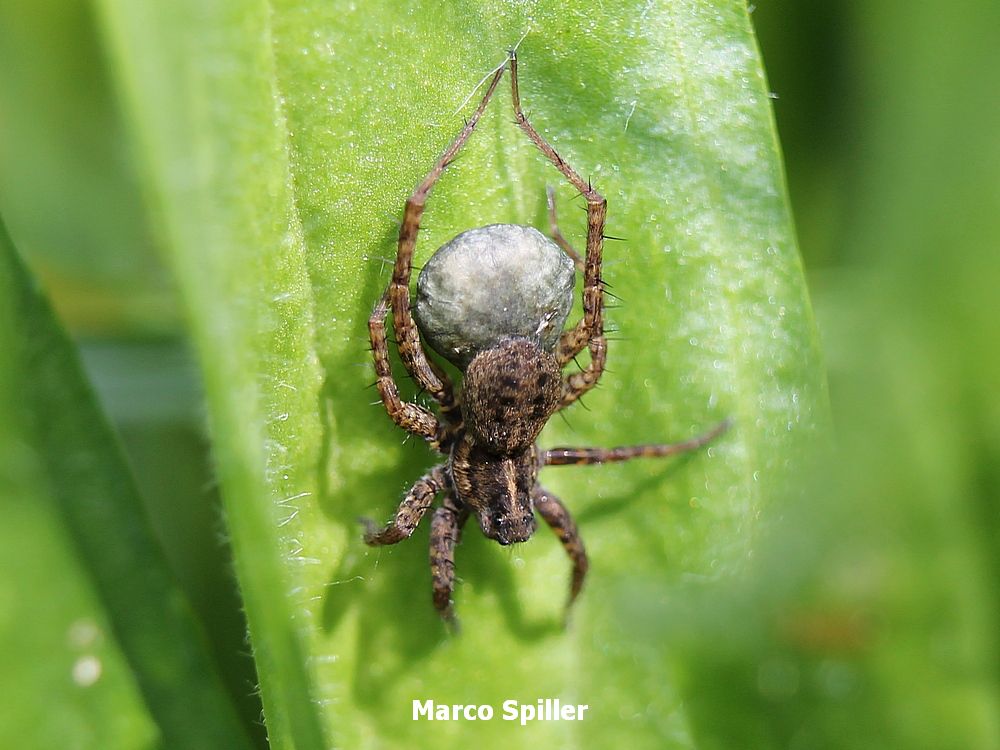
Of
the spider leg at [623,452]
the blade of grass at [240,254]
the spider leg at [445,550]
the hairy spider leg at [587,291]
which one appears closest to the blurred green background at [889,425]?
the blade of grass at [240,254]

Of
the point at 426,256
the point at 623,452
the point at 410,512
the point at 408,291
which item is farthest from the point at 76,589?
the point at 623,452

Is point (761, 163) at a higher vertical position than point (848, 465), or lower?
higher

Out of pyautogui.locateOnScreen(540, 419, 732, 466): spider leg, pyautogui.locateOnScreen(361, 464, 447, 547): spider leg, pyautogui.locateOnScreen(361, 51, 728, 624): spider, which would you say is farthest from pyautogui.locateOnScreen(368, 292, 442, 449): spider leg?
pyautogui.locateOnScreen(540, 419, 732, 466): spider leg

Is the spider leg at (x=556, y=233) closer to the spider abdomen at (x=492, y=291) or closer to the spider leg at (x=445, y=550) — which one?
the spider abdomen at (x=492, y=291)

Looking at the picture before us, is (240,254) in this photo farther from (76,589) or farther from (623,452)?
(623,452)

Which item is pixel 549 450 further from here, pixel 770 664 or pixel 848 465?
pixel 848 465

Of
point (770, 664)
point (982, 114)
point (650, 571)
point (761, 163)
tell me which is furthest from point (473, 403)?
point (982, 114)
